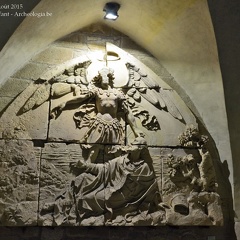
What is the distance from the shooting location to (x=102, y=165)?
3896 millimetres

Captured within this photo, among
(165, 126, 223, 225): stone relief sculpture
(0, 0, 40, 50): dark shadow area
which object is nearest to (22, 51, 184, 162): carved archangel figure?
(165, 126, 223, 225): stone relief sculpture

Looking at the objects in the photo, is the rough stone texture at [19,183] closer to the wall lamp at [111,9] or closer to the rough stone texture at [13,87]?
the rough stone texture at [13,87]

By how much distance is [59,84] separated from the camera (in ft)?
13.5

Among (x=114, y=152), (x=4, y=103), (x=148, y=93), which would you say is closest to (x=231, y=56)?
(x=148, y=93)

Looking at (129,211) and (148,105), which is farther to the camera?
(148,105)

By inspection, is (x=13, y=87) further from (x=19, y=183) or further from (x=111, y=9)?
(x=111, y=9)

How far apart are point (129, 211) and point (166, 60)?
6.32 ft

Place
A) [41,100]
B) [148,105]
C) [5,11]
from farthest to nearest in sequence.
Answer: [148,105]
[41,100]
[5,11]

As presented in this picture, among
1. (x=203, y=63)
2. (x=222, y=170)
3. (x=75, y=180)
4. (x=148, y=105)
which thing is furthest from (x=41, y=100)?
(x=222, y=170)

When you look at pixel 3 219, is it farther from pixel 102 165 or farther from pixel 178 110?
pixel 178 110

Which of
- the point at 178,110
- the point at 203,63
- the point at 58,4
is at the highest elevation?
the point at 58,4

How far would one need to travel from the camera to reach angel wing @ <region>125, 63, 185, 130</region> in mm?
4305

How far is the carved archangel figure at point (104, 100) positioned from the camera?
4008mm

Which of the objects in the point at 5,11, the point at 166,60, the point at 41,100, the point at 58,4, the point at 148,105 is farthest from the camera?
the point at 166,60
